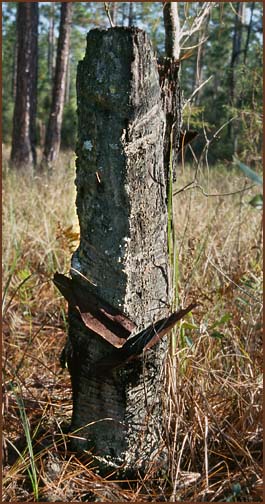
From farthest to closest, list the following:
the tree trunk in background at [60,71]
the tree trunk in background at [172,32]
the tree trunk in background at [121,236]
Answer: the tree trunk in background at [60,71] < the tree trunk in background at [172,32] < the tree trunk in background at [121,236]

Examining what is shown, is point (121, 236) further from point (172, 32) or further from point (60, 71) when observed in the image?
point (60, 71)

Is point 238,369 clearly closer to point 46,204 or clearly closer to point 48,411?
point 48,411

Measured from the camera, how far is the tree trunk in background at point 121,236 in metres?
1.16

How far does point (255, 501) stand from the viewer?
1.30 meters

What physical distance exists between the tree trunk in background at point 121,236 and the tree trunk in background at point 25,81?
5911 mm

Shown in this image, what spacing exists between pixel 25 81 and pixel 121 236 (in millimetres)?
6639

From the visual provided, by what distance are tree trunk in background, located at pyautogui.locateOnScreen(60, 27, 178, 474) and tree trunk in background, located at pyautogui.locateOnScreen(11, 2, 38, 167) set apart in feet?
19.4

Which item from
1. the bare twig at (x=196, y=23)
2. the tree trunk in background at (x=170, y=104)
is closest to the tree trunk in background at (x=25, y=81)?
the bare twig at (x=196, y=23)

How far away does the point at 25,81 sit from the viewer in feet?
24.0

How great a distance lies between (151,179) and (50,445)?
28.3 inches

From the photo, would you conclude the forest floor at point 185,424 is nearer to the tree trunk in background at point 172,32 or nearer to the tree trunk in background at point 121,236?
the tree trunk in background at point 121,236

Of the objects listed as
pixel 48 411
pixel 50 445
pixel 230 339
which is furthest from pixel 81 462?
pixel 230 339

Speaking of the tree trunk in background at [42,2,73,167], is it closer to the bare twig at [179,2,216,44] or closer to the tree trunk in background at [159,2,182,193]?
the bare twig at [179,2,216,44]

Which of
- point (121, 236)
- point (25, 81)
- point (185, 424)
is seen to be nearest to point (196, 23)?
point (121, 236)
